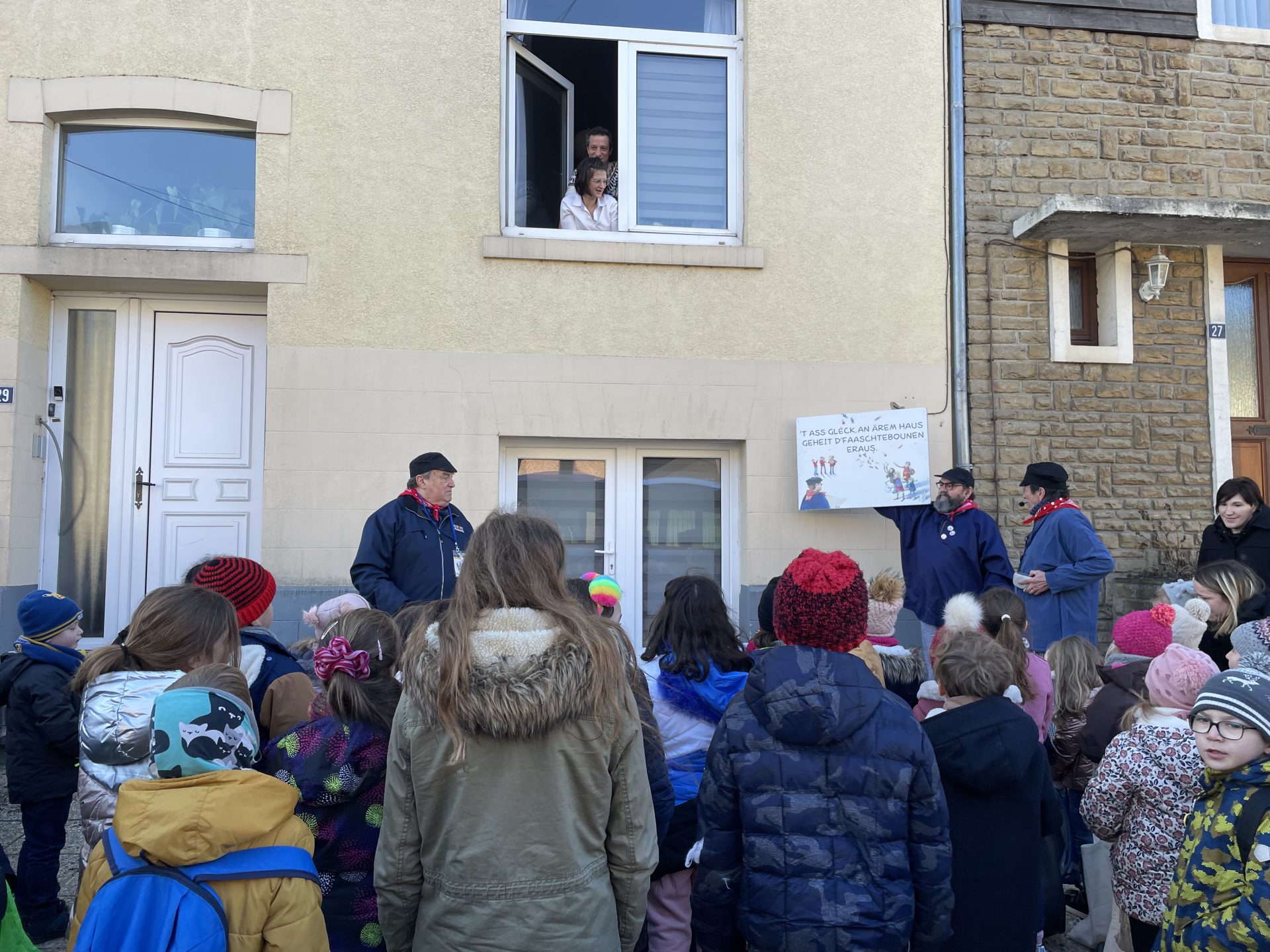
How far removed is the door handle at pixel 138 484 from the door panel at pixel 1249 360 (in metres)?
7.80

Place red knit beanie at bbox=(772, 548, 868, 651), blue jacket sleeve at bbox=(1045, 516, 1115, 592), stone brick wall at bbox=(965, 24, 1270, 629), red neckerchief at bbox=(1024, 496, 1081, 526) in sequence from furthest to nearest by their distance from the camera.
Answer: stone brick wall at bbox=(965, 24, 1270, 629) < red neckerchief at bbox=(1024, 496, 1081, 526) < blue jacket sleeve at bbox=(1045, 516, 1115, 592) < red knit beanie at bbox=(772, 548, 868, 651)

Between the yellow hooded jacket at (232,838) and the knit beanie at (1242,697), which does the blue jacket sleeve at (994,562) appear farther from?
the yellow hooded jacket at (232,838)

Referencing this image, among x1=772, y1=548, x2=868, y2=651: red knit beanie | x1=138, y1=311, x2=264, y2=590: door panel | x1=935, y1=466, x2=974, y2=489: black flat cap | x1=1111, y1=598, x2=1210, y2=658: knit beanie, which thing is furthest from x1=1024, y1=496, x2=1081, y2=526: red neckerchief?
x1=138, y1=311, x2=264, y2=590: door panel

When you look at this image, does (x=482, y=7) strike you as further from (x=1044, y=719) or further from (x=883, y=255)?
(x=1044, y=719)

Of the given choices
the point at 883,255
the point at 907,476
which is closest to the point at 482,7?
the point at 883,255

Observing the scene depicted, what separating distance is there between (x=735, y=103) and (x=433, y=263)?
2518 millimetres

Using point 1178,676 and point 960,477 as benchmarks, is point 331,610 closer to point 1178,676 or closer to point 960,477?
point 1178,676

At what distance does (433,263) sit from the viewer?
669 centimetres

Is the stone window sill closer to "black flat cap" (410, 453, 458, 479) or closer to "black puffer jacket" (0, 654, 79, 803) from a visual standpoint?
"black flat cap" (410, 453, 458, 479)

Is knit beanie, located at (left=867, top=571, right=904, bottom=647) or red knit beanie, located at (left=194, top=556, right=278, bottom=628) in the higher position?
red knit beanie, located at (left=194, top=556, right=278, bottom=628)

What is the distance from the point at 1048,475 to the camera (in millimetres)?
6055

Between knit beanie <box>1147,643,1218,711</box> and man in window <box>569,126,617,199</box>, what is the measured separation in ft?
16.7

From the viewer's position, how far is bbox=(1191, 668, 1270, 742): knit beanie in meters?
2.21

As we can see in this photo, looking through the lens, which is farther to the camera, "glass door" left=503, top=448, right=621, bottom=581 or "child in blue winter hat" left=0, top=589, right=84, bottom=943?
"glass door" left=503, top=448, right=621, bottom=581
